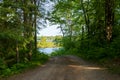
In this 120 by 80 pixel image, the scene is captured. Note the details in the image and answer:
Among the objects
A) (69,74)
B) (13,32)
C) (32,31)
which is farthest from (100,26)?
(69,74)

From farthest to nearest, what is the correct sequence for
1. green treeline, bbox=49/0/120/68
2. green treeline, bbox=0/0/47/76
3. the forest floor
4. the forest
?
green treeline, bbox=49/0/120/68
the forest
green treeline, bbox=0/0/47/76
the forest floor

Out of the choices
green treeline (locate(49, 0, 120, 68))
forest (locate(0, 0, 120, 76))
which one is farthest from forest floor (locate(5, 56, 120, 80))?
green treeline (locate(49, 0, 120, 68))

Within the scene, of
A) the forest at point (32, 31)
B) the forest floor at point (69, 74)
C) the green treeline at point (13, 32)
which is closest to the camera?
the forest floor at point (69, 74)

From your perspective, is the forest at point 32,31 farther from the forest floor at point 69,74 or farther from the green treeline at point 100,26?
the forest floor at point 69,74

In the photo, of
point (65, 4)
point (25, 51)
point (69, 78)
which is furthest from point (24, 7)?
point (65, 4)

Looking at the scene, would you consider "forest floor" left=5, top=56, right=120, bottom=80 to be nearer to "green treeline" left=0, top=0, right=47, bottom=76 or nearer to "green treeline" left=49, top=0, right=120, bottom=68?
"green treeline" left=0, top=0, right=47, bottom=76

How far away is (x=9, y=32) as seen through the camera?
1647 cm

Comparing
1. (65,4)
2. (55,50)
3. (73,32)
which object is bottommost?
(55,50)

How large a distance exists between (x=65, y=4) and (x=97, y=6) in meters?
9.60

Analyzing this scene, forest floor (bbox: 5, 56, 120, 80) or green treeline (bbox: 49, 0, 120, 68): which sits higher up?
green treeline (bbox: 49, 0, 120, 68)

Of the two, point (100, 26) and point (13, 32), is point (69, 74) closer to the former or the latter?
point (13, 32)

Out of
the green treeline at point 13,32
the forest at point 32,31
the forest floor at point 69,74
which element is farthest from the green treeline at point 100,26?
the green treeline at point 13,32

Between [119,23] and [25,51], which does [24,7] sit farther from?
[119,23]

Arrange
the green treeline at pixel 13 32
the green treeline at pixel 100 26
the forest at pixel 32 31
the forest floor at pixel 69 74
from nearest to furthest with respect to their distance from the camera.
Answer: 1. the forest floor at pixel 69 74
2. the green treeline at pixel 13 32
3. the forest at pixel 32 31
4. the green treeline at pixel 100 26
